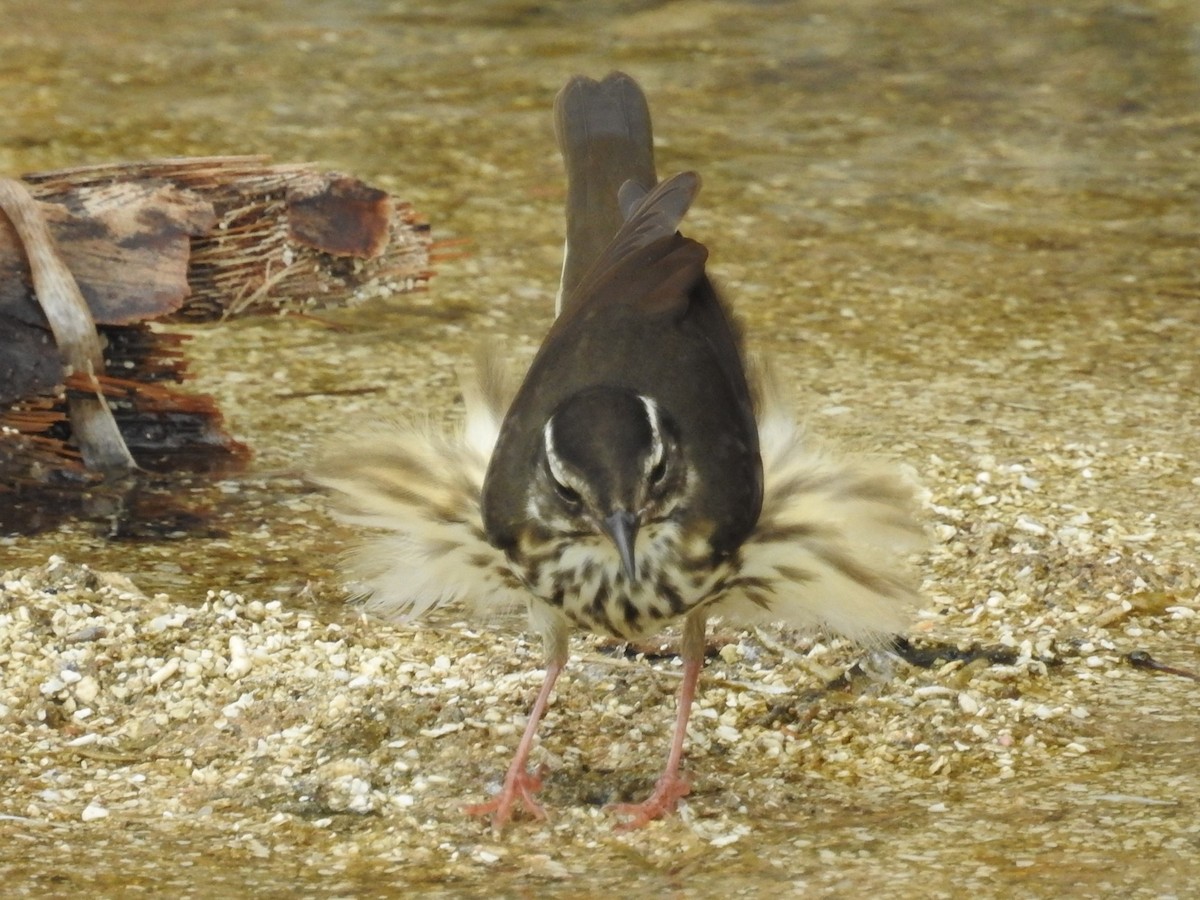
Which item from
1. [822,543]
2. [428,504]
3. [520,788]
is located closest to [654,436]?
[822,543]

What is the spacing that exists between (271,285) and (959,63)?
5.74 meters

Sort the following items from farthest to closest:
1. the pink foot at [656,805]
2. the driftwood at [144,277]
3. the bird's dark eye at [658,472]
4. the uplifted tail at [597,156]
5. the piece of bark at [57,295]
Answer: the driftwood at [144,277] → the piece of bark at [57,295] → the uplifted tail at [597,156] → the pink foot at [656,805] → the bird's dark eye at [658,472]

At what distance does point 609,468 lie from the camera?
11.6 ft

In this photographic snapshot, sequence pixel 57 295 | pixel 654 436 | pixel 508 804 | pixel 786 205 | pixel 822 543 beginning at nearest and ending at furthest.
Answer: pixel 654 436 < pixel 508 804 < pixel 822 543 < pixel 57 295 < pixel 786 205

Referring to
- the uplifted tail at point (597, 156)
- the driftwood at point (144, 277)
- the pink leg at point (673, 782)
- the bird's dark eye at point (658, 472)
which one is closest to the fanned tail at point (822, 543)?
the pink leg at point (673, 782)

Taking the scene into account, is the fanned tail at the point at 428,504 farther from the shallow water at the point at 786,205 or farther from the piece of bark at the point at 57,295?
the piece of bark at the point at 57,295

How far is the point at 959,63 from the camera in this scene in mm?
10078

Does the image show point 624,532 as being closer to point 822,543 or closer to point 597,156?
point 822,543

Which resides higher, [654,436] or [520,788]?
[654,436]

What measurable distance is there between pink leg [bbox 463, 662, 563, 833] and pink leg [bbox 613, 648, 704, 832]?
0.18m

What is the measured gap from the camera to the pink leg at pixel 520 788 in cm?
390

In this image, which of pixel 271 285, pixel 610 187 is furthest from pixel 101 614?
pixel 610 187

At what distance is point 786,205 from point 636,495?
465cm

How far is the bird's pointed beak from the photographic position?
138 inches
